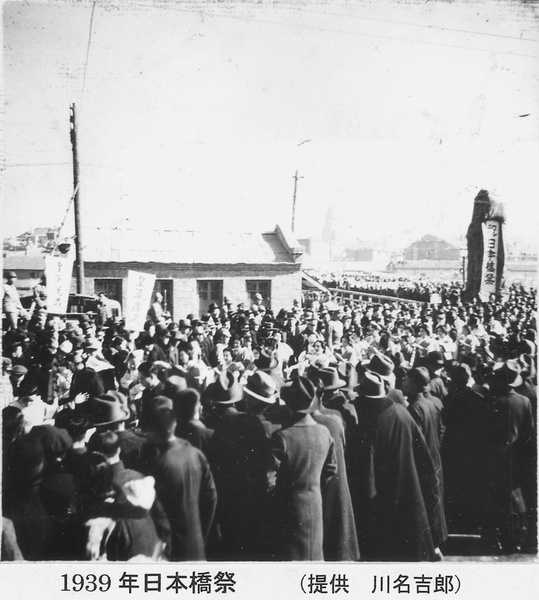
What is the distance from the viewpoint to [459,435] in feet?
12.3

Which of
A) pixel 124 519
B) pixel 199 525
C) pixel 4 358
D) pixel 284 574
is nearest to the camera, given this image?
pixel 124 519

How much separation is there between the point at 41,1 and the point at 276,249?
2696 millimetres

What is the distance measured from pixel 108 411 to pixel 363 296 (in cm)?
301

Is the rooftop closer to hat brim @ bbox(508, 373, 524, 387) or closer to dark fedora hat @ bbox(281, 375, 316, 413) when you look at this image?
dark fedora hat @ bbox(281, 375, 316, 413)

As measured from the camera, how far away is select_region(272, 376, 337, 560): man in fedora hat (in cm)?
302

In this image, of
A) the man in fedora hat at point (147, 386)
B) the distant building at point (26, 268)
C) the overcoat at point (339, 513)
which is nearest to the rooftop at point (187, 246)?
the distant building at point (26, 268)

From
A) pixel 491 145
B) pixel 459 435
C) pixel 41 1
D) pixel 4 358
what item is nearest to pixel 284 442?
pixel 459 435

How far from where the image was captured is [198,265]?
4523 mm

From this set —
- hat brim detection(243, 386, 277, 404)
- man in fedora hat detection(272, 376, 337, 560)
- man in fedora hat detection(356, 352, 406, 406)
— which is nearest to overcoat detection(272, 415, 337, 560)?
man in fedora hat detection(272, 376, 337, 560)

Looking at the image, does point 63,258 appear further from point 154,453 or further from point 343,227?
point 343,227

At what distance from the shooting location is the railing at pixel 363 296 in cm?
504

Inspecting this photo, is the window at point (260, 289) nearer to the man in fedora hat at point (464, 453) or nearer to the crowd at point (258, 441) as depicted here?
the crowd at point (258, 441)

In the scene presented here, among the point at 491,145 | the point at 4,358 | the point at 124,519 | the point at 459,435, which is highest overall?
the point at 491,145

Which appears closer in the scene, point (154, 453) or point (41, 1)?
point (154, 453)
